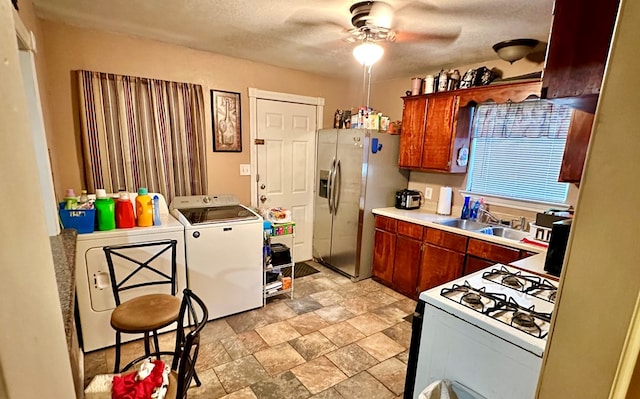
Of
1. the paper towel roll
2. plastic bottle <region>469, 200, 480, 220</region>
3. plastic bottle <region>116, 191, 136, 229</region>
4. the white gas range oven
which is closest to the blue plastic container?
plastic bottle <region>116, 191, 136, 229</region>

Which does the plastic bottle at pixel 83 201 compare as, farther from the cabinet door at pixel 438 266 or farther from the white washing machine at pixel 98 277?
the cabinet door at pixel 438 266

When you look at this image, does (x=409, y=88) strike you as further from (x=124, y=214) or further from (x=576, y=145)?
(x=124, y=214)

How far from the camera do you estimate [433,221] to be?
2949 mm

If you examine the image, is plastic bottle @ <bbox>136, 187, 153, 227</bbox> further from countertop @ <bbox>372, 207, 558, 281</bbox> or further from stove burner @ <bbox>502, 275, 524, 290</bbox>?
stove burner @ <bbox>502, 275, 524, 290</bbox>

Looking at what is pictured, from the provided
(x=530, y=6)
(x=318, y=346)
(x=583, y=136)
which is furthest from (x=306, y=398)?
(x=530, y=6)

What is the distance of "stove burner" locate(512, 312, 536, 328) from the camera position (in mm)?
1174

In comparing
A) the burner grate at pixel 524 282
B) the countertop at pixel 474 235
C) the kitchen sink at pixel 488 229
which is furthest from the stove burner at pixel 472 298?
the kitchen sink at pixel 488 229

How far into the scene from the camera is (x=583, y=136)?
1.61m

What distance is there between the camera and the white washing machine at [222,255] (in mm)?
2457

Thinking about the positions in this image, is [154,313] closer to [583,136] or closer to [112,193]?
[112,193]

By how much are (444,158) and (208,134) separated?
236cm

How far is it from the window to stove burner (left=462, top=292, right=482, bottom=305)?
5.85 ft

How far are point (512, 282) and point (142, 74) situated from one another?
3164 millimetres

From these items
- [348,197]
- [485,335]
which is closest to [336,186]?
[348,197]
